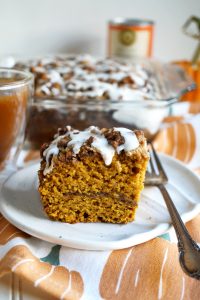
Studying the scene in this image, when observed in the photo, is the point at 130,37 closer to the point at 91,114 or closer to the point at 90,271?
the point at 91,114

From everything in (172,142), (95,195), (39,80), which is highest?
(39,80)

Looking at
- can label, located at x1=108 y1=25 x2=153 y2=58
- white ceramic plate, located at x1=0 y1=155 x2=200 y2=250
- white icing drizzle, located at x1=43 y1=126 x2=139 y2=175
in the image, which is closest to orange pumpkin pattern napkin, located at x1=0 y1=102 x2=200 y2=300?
white ceramic plate, located at x1=0 y1=155 x2=200 y2=250

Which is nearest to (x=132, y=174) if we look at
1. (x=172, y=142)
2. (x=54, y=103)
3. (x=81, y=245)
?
(x=81, y=245)

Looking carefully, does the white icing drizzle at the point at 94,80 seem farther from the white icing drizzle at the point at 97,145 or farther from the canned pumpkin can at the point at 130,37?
the white icing drizzle at the point at 97,145

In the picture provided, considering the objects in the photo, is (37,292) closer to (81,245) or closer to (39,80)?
(81,245)

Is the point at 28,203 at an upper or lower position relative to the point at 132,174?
lower

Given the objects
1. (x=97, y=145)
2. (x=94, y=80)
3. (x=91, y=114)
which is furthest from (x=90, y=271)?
(x=94, y=80)

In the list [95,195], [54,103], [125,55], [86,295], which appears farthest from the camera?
[125,55]

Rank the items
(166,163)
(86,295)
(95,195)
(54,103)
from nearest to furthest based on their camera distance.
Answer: (86,295)
(95,195)
(166,163)
(54,103)
